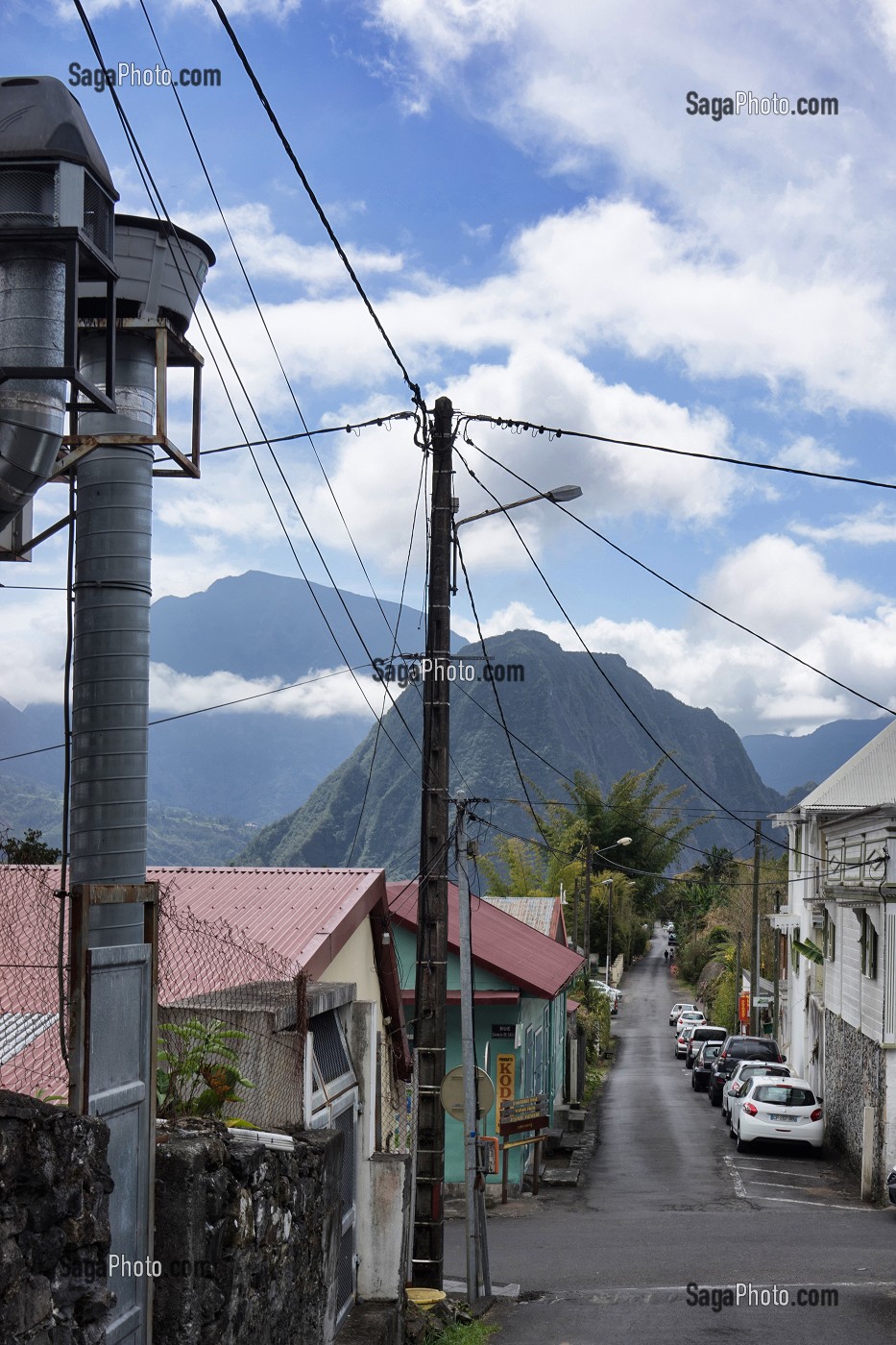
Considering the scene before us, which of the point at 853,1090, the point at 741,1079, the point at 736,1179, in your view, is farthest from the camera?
the point at 741,1079

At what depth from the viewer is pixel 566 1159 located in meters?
26.8

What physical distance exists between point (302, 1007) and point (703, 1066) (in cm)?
3261

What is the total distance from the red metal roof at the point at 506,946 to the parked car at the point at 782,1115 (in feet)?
14.0

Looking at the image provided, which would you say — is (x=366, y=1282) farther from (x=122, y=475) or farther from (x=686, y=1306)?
(x=122, y=475)

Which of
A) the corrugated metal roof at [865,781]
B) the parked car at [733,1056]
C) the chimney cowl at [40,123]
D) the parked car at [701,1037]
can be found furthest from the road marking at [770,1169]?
the chimney cowl at [40,123]

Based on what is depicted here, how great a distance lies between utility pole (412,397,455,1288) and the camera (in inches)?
538

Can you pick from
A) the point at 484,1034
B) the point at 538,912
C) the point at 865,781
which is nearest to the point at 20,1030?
the point at 484,1034

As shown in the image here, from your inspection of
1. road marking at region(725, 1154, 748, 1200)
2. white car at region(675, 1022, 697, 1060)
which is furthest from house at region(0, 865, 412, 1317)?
white car at region(675, 1022, 697, 1060)

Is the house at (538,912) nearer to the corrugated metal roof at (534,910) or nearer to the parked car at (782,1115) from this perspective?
the corrugated metal roof at (534,910)

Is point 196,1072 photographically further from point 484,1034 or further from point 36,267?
point 484,1034

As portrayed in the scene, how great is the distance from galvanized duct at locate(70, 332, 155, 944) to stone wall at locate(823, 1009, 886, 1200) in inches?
712

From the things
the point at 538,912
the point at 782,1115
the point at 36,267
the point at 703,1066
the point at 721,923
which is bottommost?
the point at 721,923

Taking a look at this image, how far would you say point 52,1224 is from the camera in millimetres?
4695

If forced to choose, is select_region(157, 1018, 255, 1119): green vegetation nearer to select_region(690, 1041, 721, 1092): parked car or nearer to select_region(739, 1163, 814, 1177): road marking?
select_region(739, 1163, 814, 1177): road marking
